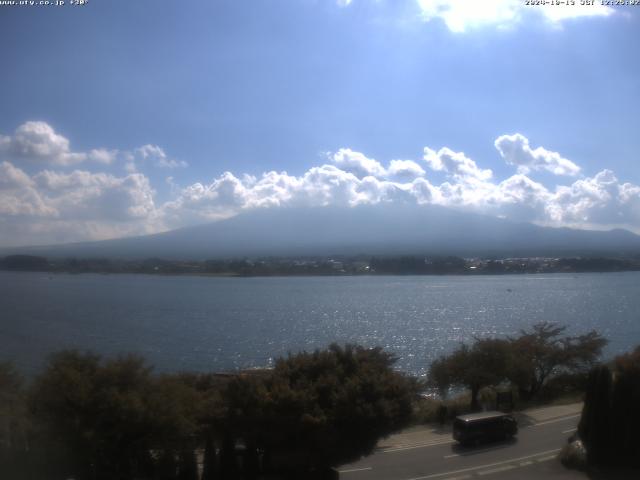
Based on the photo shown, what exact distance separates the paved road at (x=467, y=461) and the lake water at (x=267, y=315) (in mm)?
9972

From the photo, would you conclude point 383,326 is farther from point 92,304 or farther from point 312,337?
point 92,304

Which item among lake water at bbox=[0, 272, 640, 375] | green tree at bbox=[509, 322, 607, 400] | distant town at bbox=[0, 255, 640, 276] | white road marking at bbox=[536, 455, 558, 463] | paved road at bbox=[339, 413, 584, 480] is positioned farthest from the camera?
distant town at bbox=[0, 255, 640, 276]

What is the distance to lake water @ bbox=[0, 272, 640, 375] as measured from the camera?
27.5 m

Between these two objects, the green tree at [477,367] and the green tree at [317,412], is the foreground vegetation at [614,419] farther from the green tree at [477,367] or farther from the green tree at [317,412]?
the green tree at [477,367]

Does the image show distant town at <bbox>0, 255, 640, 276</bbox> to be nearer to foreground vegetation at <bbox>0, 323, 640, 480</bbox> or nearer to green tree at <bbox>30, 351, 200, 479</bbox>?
foreground vegetation at <bbox>0, 323, 640, 480</bbox>

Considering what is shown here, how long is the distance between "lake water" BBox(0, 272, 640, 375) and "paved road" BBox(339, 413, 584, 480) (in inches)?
393

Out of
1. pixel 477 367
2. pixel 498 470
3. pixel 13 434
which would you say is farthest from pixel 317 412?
pixel 477 367

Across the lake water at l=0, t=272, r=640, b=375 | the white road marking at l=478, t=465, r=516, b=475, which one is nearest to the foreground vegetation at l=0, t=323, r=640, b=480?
the white road marking at l=478, t=465, r=516, b=475

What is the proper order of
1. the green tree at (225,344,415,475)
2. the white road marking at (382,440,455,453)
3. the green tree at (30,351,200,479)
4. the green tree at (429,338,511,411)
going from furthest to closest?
1. the green tree at (429,338,511,411)
2. the white road marking at (382,440,455,453)
3. the green tree at (225,344,415,475)
4. the green tree at (30,351,200,479)

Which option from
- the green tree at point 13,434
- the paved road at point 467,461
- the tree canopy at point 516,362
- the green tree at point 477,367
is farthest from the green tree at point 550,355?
the green tree at point 13,434

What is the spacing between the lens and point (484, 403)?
17.0m

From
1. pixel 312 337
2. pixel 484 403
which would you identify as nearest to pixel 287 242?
pixel 312 337

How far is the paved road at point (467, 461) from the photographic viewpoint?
9.59m

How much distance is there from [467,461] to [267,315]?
32.7m
